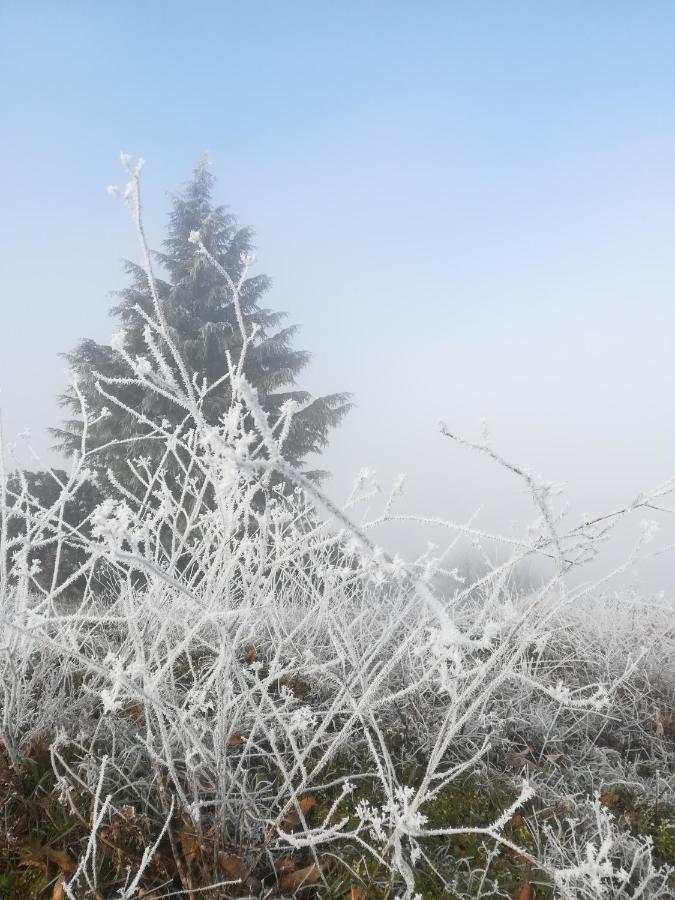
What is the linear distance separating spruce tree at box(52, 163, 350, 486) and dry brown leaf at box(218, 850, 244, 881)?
852 centimetres

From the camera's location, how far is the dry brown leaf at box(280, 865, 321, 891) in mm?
1531

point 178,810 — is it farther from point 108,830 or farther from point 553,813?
point 553,813

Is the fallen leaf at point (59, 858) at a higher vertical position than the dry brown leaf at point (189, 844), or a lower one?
lower

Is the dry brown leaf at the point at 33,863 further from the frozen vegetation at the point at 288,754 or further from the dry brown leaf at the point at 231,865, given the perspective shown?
the dry brown leaf at the point at 231,865

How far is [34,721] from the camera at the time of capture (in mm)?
2084

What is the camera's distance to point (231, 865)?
150cm

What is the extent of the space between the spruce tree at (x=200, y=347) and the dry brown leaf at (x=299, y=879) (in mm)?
8562

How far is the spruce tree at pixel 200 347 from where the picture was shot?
1037 centimetres

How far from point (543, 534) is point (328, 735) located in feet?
4.45

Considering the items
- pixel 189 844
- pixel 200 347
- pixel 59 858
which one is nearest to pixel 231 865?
pixel 189 844

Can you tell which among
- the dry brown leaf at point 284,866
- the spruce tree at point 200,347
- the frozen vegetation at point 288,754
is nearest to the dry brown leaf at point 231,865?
the frozen vegetation at point 288,754

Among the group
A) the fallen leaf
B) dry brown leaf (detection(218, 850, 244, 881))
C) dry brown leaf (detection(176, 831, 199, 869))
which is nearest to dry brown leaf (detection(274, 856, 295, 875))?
dry brown leaf (detection(218, 850, 244, 881))

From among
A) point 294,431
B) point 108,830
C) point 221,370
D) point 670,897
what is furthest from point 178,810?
point 221,370

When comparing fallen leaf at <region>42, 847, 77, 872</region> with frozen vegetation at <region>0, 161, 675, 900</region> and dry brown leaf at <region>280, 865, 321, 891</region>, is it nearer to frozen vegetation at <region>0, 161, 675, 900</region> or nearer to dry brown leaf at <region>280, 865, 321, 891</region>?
frozen vegetation at <region>0, 161, 675, 900</region>
